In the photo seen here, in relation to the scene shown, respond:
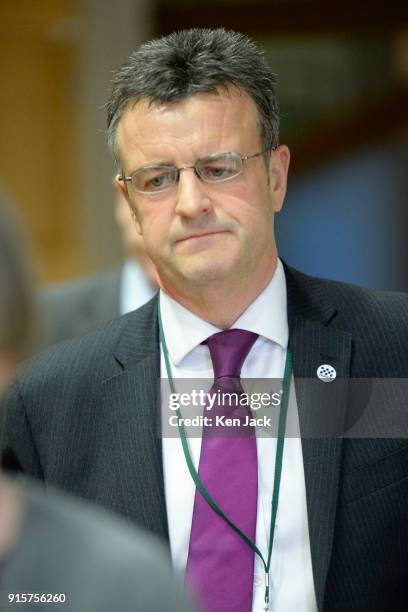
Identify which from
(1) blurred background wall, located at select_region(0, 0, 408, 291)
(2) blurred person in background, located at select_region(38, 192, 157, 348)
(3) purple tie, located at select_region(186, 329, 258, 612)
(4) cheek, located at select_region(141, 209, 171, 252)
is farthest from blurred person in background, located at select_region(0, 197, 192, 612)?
(1) blurred background wall, located at select_region(0, 0, 408, 291)

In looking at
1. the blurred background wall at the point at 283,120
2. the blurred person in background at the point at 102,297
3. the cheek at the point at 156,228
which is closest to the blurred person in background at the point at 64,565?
the cheek at the point at 156,228

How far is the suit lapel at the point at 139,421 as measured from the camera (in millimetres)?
2264

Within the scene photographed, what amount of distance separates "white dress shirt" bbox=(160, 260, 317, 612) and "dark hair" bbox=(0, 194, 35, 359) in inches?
42.7

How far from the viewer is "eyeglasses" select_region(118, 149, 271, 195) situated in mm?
2246

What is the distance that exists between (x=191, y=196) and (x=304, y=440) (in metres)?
0.48

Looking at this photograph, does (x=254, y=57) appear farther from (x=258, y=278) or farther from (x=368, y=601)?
(x=368, y=601)

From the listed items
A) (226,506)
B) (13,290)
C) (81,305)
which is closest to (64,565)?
(13,290)

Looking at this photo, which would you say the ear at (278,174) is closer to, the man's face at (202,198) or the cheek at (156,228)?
the man's face at (202,198)

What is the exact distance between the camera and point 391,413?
2.36 m

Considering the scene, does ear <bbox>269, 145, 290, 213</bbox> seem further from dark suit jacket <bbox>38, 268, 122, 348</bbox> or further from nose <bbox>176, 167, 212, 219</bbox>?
dark suit jacket <bbox>38, 268, 122, 348</bbox>

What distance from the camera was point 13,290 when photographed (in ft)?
3.93

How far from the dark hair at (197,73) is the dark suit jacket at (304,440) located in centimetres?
36

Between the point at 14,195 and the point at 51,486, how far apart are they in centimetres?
401

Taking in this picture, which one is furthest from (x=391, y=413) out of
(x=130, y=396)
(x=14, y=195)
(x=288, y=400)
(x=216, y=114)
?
(x=14, y=195)
